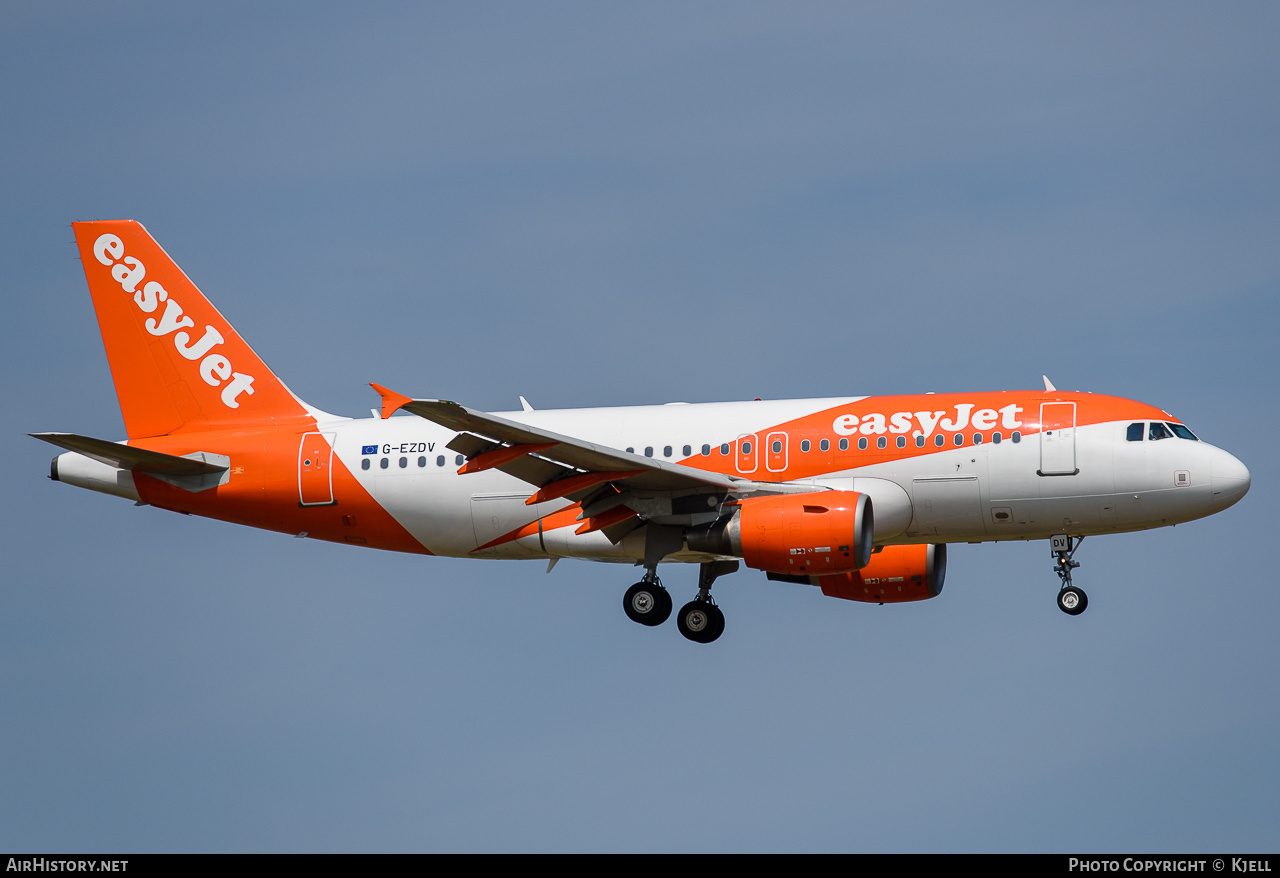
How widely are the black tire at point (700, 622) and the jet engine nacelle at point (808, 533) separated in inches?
139

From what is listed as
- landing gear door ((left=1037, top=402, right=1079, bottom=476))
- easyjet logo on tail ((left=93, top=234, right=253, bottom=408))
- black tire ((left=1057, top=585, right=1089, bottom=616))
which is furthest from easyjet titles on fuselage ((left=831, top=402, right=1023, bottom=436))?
easyjet logo on tail ((left=93, top=234, right=253, bottom=408))

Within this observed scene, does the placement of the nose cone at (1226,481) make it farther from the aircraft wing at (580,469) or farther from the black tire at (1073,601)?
the aircraft wing at (580,469)

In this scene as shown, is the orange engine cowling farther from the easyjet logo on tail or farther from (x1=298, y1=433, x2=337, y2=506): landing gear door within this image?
the easyjet logo on tail

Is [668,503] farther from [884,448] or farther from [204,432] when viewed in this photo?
[204,432]

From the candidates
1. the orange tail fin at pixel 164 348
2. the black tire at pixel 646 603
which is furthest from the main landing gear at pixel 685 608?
the orange tail fin at pixel 164 348

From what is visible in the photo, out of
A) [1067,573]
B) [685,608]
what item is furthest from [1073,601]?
[685,608]

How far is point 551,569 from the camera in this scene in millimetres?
41031

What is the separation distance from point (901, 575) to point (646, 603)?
6836 millimetres

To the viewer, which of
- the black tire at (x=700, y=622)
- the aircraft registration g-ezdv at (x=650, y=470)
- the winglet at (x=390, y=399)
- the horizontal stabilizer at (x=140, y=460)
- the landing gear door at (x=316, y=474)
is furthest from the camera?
the landing gear door at (x=316, y=474)

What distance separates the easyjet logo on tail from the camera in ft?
143

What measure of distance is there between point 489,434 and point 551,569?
270 inches

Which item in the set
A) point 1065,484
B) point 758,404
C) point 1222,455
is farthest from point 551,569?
point 1222,455

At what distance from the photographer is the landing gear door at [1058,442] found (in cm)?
3716

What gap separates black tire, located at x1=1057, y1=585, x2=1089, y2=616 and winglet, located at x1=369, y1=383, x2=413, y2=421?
51.9 ft
